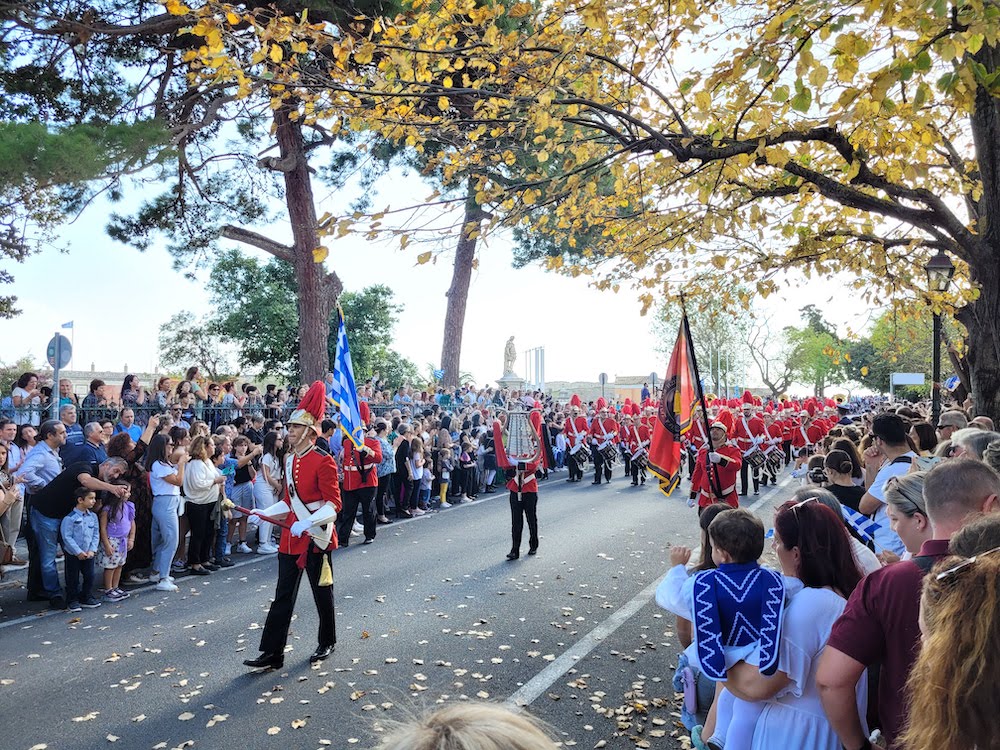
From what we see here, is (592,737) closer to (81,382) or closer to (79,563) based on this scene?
(79,563)

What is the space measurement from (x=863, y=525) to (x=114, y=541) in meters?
7.79

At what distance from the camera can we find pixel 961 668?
1.54 metres

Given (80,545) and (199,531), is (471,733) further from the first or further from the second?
(199,531)

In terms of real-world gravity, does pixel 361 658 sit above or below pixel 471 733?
below

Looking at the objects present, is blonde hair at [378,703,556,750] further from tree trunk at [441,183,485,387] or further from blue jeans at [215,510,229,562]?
tree trunk at [441,183,485,387]

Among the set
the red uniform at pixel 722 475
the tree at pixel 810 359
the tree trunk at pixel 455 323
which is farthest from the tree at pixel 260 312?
the tree at pixel 810 359

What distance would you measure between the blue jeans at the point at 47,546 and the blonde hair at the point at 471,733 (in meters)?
8.58

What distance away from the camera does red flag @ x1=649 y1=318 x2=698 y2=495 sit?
728cm

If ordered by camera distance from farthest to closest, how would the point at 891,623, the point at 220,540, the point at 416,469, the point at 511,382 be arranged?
the point at 511,382, the point at 416,469, the point at 220,540, the point at 891,623

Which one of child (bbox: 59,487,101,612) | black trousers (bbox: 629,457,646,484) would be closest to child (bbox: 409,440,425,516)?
black trousers (bbox: 629,457,646,484)

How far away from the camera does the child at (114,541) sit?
28.6 feet

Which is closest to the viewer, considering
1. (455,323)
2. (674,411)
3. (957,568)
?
(957,568)

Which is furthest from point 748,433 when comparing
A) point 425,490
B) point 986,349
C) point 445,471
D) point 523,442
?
point 986,349

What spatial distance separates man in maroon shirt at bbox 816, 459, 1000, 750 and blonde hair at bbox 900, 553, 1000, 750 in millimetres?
945
